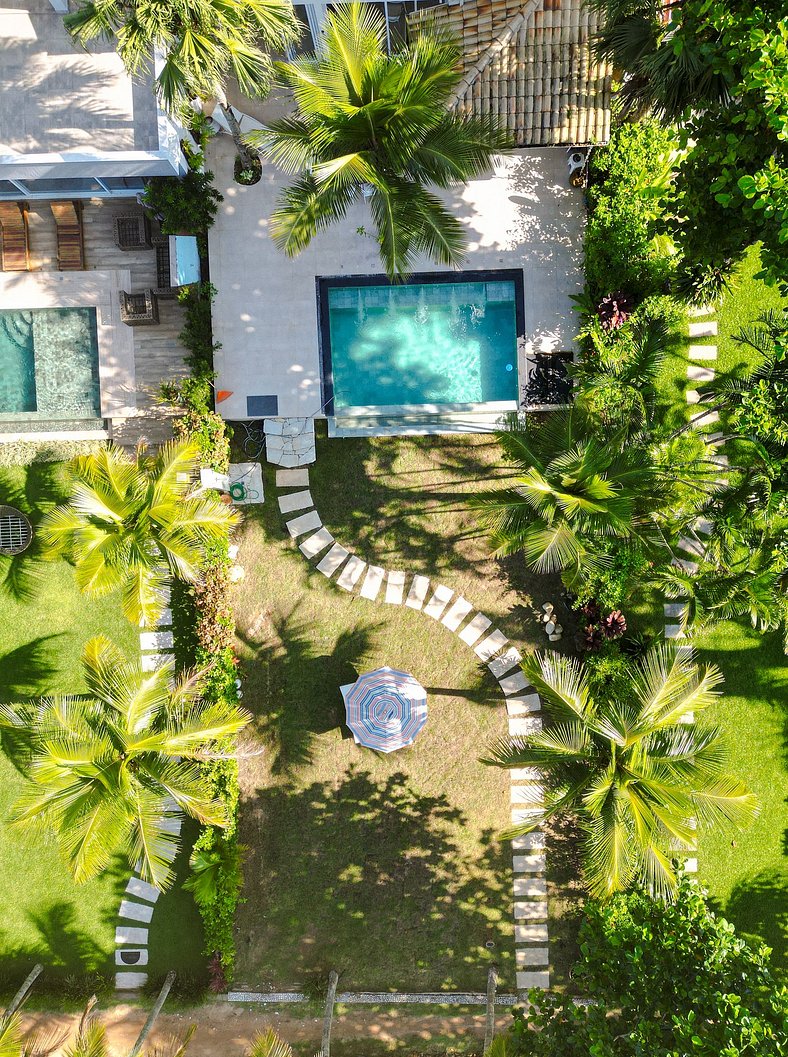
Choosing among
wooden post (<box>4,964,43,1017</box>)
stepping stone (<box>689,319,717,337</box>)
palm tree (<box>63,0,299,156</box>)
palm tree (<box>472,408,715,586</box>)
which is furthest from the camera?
stepping stone (<box>689,319,717,337</box>)

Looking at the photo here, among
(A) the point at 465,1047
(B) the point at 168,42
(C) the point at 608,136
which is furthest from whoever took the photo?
(A) the point at 465,1047

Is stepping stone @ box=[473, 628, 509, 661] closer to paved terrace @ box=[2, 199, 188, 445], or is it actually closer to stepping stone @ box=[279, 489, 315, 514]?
stepping stone @ box=[279, 489, 315, 514]

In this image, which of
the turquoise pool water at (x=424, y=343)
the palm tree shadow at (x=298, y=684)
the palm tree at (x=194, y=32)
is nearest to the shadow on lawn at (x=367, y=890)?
the palm tree shadow at (x=298, y=684)

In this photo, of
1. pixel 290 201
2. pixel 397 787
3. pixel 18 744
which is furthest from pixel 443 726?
pixel 290 201

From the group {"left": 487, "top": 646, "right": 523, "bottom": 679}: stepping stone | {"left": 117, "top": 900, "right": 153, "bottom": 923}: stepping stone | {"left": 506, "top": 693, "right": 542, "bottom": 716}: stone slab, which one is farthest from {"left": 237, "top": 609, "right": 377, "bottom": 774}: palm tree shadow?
{"left": 117, "top": 900, "right": 153, "bottom": 923}: stepping stone

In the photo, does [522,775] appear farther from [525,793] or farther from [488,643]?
[488,643]

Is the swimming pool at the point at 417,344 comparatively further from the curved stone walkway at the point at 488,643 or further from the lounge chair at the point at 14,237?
the lounge chair at the point at 14,237

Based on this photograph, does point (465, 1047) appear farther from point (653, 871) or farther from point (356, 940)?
point (653, 871)
